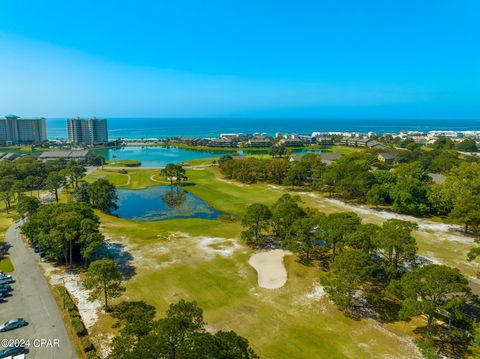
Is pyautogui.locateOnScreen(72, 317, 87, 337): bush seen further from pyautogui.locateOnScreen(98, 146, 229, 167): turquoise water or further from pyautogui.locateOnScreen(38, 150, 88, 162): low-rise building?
pyautogui.locateOnScreen(38, 150, 88, 162): low-rise building

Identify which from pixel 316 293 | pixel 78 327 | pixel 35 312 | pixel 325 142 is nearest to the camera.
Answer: pixel 78 327

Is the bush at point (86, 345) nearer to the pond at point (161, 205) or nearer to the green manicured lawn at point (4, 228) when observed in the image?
the green manicured lawn at point (4, 228)

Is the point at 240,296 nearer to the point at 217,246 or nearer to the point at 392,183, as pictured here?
the point at 217,246

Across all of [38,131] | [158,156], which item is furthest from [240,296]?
[38,131]

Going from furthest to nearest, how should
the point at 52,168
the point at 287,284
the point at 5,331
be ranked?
the point at 52,168
the point at 287,284
the point at 5,331

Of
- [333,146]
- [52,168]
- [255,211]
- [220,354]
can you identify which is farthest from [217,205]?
[333,146]

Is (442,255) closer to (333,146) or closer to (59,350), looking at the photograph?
(59,350)
